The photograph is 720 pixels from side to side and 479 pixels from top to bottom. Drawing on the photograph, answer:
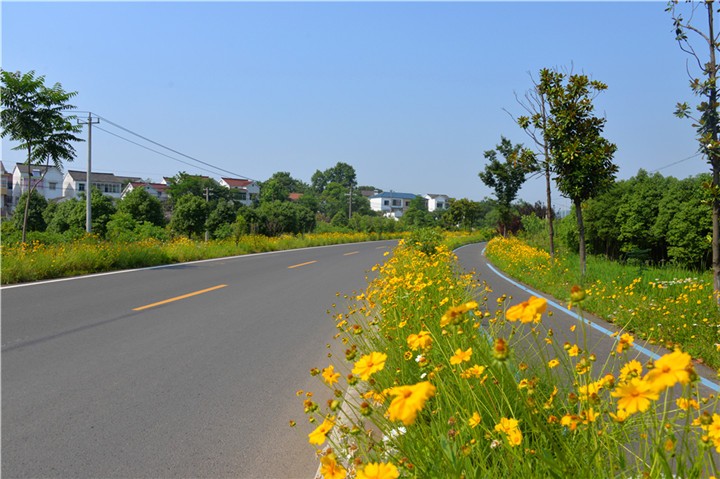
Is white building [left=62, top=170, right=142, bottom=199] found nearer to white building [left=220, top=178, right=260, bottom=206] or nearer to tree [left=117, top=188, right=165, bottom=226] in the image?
white building [left=220, top=178, right=260, bottom=206]

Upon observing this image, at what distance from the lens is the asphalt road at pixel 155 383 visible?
308cm

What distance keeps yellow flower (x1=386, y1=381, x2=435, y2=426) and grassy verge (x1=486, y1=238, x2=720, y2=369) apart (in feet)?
5.41

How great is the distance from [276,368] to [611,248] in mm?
16487

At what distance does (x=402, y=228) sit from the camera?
64.8 meters

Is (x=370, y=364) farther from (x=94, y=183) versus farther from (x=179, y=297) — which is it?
(x=94, y=183)

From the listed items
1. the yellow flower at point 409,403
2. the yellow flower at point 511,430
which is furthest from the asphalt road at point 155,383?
the yellow flower at point 409,403

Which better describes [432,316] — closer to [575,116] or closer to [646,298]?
[646,298]

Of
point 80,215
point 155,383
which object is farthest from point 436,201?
point 155,383

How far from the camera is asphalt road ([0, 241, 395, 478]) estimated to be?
3076mm

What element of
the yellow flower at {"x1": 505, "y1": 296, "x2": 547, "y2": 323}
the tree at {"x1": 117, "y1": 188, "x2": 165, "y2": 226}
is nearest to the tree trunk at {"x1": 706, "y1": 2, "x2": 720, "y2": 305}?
the yellow flower at {"x1": 505, "y1": 296, "x2": 547, "y2": 323}

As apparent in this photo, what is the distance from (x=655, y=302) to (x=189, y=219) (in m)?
39.8

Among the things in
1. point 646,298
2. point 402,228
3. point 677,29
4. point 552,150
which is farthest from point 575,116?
point 402,228

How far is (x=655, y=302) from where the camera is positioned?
23.7 ft

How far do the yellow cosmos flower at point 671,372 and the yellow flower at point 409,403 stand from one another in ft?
1.73
